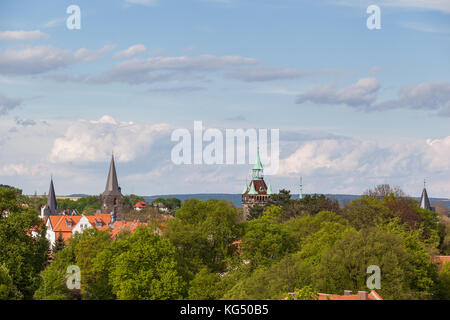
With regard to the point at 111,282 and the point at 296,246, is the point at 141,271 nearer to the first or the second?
the point at 111,282

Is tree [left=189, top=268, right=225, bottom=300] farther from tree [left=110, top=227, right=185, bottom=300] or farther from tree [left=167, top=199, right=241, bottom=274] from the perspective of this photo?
tree [left=167, top=199, right=241, bottom=274]

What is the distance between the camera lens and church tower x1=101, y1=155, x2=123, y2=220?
154000 millimetres

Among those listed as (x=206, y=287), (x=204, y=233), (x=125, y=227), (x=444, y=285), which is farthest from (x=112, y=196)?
(x=206, y=287)

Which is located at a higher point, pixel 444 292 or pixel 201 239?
pixel 201 239

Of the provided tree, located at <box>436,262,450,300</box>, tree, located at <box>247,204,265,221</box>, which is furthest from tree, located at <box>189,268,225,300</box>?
tree, located at <box>247,204,265,221</box>

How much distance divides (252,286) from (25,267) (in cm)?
1709

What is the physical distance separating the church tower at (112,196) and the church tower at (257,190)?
97.3 ft

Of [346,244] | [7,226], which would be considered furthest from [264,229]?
[7,226]

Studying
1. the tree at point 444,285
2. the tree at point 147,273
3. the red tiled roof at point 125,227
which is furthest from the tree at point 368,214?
the tree at point 147,273

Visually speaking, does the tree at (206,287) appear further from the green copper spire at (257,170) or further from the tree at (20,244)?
the green copper spire at (257,170)

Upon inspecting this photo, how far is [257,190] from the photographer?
16962 cm

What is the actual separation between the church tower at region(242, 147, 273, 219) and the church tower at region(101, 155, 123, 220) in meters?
29.7

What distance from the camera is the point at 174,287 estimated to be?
4784 cm
